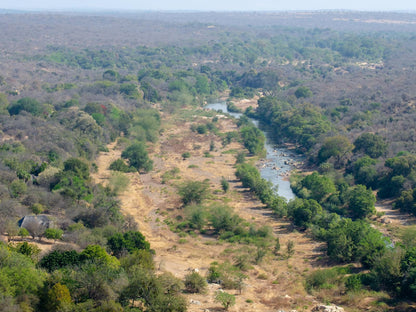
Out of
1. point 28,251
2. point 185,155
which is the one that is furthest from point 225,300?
point 185,155

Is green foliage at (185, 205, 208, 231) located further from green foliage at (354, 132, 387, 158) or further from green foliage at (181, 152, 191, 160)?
green foliage at (354, 132, 387, 158)

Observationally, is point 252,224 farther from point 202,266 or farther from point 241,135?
point 241,135

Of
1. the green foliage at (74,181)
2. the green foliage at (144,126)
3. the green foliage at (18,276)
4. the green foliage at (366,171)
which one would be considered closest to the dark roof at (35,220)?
the green foliage at (74,181)

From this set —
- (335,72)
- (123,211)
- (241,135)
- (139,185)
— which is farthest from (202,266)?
(335,72)

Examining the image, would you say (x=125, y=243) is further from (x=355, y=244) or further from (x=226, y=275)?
(x=355, y=244)

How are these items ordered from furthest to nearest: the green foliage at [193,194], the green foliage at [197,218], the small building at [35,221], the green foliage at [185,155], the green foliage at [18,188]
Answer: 1. the green foliage at [185,155]
2. the green foliage at [193,194]
3. the green foliage at [197,218]
4. the green foliage at [18,188]
5. the small building at [35,221]

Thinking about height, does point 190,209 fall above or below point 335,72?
below

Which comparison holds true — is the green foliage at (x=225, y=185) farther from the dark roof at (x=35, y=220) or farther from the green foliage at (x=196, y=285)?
the green foliage at (x=196, y=285)
